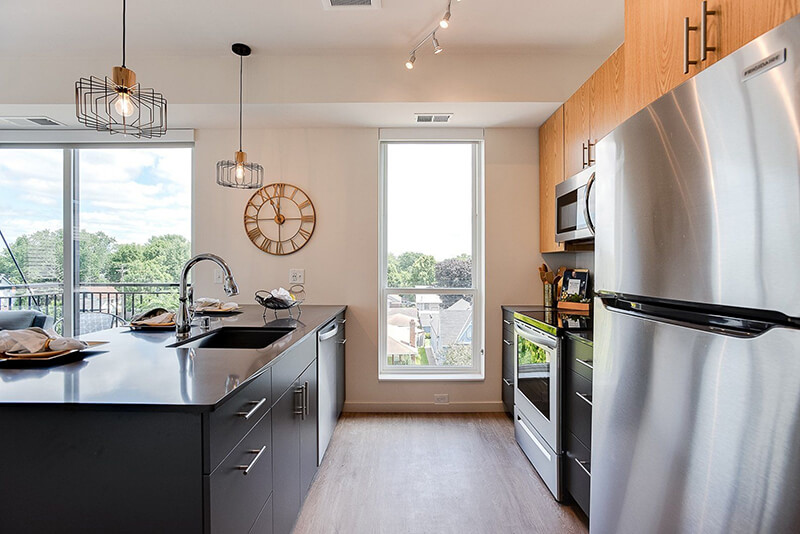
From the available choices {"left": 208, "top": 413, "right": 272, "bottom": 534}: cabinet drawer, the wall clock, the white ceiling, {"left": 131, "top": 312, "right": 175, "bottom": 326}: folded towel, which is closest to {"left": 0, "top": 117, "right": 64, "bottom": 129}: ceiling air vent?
the white ceiling

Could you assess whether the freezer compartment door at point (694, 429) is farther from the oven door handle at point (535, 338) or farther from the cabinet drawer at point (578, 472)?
the oven door handle at point (535, 338)

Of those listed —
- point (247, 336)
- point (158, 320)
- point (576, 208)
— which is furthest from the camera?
point (576, 208)

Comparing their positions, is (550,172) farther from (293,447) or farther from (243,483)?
(243,483)

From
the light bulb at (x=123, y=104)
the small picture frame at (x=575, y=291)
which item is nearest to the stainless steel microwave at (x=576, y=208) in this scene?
the small picture frame at (x=575, y=291)

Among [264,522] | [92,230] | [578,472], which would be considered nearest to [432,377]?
[578,472]

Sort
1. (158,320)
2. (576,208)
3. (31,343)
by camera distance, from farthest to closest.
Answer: (576,208) → (158,320) → (31,343)

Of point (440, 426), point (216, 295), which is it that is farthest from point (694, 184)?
point (216, 295)

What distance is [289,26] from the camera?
2.58 m

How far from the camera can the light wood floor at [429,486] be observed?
1.97 m

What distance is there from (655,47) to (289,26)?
213 centimetres

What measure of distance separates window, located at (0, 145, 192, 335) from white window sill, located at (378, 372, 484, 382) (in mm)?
2005

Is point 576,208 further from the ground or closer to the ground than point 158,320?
further from the ground

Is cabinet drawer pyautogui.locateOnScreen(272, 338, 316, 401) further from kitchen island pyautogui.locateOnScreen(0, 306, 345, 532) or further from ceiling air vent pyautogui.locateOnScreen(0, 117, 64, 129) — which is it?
ceiling air vent pyautogui.locateOnScreen(0, 117, 64, 129)

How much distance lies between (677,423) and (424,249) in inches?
108
